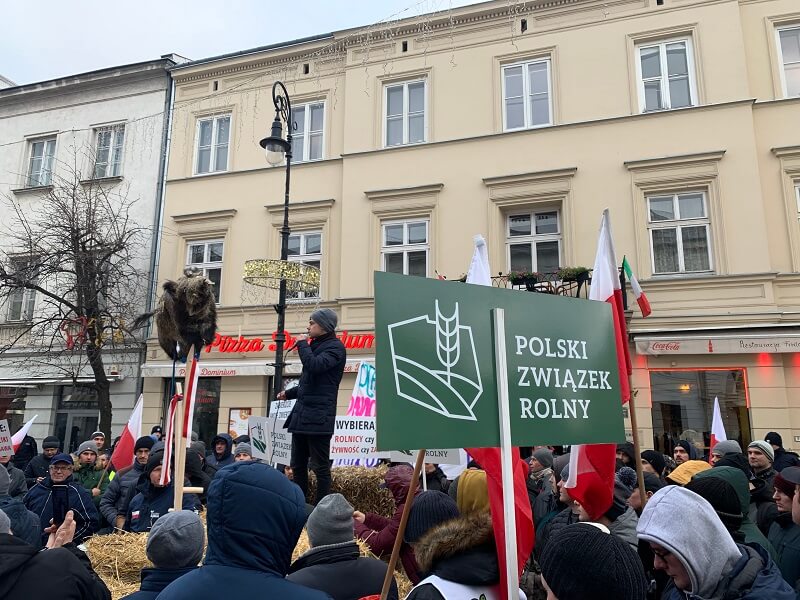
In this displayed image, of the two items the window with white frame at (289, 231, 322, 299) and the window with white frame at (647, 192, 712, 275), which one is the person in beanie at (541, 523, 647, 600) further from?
the window with white frame at (289, 231, 322, 299)

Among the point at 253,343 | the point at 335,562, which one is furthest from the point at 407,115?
the point at 335,562

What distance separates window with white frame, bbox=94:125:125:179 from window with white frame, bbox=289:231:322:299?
21.1 ft

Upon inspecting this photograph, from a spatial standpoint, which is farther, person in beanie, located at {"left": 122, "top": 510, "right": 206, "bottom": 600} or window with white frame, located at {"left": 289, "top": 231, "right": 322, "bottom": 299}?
window with white frame, located at {"left": 289, "top": 231, "right": 322, "bottom": 299}

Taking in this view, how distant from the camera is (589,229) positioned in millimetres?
14328

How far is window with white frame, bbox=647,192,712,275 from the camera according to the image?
13680 mm

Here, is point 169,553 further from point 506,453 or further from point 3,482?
point 3,482

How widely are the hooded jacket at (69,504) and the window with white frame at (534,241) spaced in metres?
11.1

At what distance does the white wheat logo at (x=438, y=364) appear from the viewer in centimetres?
237

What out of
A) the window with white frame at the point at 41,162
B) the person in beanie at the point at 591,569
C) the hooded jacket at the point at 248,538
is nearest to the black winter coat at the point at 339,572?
the hooded jacket at the point at 248,538

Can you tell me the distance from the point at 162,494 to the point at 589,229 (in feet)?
37.1

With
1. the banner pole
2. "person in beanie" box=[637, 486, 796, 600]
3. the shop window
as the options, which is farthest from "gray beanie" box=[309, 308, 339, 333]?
the shop window

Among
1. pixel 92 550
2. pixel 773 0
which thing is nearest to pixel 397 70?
pixel 773 0

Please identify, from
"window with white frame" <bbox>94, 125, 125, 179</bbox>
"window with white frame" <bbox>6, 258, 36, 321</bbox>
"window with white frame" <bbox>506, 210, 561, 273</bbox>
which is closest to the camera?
"window with white frame" <bbox>506, 210, 561, 273</bbox>

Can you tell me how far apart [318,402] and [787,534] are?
3609 mm
